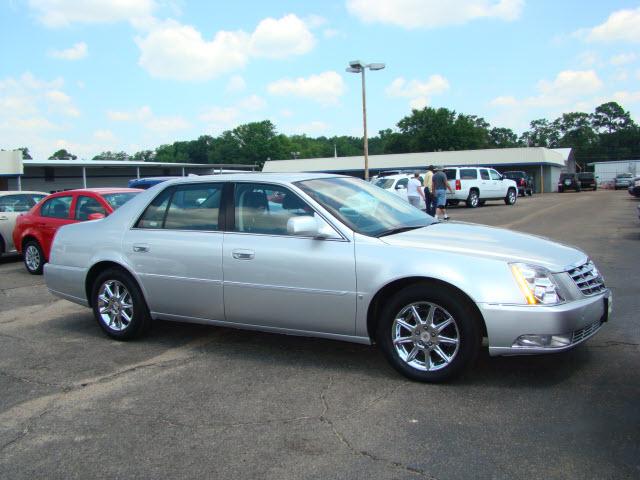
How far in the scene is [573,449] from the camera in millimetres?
3225

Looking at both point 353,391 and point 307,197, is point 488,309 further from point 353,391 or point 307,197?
point 307,197

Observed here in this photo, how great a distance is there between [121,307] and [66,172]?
148ft

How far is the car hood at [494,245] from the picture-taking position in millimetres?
4168

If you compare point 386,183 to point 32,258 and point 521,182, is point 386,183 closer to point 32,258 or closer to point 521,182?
point 32,258

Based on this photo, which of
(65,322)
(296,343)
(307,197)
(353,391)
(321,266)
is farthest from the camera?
(65,322)

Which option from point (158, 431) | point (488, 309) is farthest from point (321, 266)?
point (158, 431)

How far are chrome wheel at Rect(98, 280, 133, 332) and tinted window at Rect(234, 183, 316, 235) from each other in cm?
145

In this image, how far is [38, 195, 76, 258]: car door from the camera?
33.1 ft

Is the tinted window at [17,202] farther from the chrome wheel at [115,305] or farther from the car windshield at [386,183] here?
the car windshield at [386,183]

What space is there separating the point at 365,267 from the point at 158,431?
181 centimetres

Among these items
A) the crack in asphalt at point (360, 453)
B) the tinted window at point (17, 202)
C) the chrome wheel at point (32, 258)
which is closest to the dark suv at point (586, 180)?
the tinted window at point (17, 202)

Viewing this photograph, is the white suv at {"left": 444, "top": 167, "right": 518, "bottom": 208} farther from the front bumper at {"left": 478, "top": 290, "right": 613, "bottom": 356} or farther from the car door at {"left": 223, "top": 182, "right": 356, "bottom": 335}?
the front bumper at {"left": 478, "top": 290, "right": 613, "bottom": 356}

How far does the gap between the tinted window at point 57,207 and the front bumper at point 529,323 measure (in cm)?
823

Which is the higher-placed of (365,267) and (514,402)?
(365,267)
